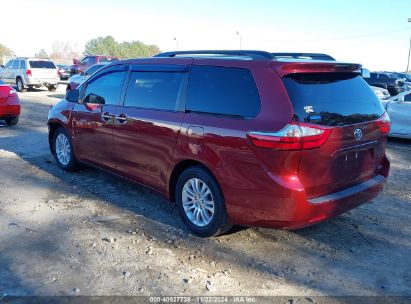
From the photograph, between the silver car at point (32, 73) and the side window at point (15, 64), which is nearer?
the silver car at point (32, 73)

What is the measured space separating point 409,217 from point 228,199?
2.53m

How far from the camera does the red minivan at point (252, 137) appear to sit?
3.62 metres

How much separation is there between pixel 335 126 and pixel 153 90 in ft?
7.09

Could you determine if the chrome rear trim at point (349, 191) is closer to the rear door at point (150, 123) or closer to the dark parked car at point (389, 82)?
the rear door at point (150, 123)

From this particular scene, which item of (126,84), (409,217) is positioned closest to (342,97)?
(409,217)

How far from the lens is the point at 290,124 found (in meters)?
3.53

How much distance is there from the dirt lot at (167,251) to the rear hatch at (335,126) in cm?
71

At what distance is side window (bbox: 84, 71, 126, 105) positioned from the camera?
5414 mm

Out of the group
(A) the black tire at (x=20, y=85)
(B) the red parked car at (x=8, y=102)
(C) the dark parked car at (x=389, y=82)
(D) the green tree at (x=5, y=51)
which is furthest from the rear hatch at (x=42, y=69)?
(D) the green tree at (x=5, y=51)

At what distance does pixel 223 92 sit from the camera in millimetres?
4086

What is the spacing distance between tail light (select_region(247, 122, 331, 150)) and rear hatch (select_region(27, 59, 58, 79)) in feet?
67.7

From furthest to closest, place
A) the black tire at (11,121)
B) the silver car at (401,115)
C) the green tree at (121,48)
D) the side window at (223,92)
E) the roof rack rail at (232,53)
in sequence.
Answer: the green tree at (121,48)
the black tire at (11,121)
the silver car at (401,115)
the roof rack rail at (232,53)
the side window at (223,92)

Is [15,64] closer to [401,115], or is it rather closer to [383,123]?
[401,115]

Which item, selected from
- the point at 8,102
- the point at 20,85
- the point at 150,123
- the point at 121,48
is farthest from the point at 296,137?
the point at 121,48
